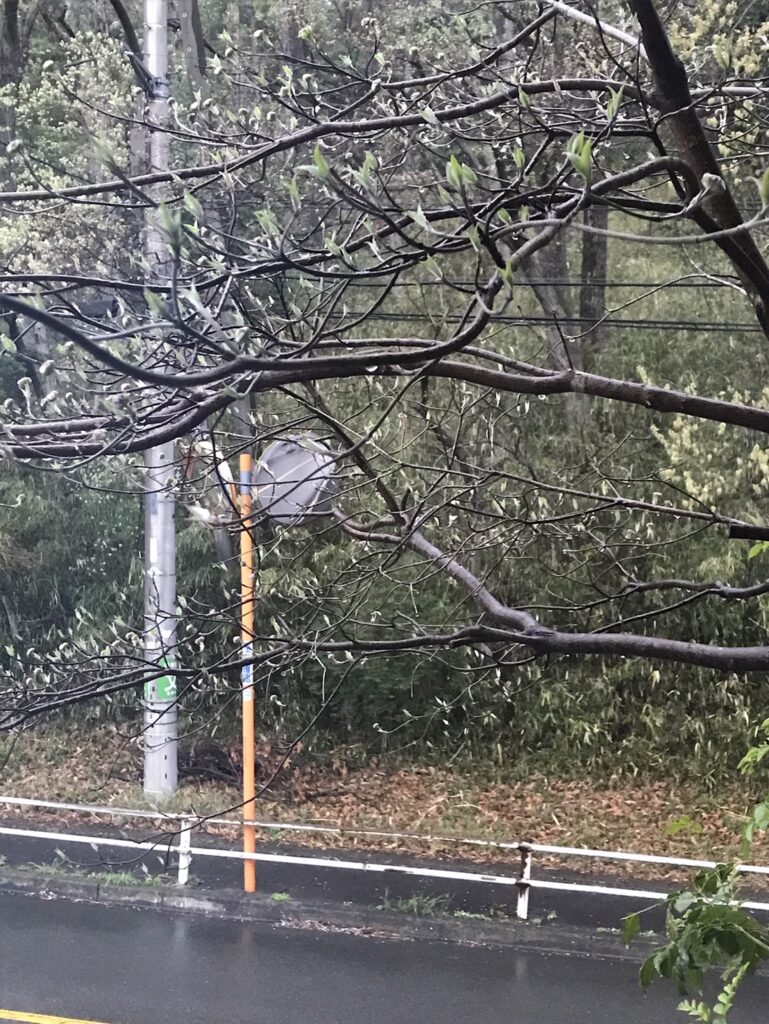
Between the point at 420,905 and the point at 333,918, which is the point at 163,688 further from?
the point at 420,905

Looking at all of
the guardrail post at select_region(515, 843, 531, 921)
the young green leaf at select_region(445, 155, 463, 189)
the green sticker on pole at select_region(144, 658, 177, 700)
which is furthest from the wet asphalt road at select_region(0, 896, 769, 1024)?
the young green leaf at select_region(445, 155, 463, 189)

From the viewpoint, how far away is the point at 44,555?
11992mm

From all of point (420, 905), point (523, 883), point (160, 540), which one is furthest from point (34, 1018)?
point (160, 540)

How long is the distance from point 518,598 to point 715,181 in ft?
27.6

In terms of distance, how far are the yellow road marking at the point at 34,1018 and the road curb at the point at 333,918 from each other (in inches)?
83.2

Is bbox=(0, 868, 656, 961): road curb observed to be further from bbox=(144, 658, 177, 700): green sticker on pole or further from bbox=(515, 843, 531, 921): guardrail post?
bbox=(144, 658, 177, 700): green sticker on pole

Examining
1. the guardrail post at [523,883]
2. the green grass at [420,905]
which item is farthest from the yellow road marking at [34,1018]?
the guardrail post at [523,883]

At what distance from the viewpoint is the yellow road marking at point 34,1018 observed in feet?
19.7

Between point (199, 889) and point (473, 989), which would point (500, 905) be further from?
point (199, 889)

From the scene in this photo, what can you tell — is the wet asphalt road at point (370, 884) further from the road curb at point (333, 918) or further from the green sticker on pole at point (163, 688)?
the green sticker on pole at point (163, 688)

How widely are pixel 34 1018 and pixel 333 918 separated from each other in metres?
2.56

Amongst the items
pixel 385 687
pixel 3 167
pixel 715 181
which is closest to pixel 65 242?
pixel 3 167

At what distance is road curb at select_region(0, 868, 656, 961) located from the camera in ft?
24.8

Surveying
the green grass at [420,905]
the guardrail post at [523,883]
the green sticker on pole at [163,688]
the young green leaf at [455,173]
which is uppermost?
the young green leaf at [455,173]
